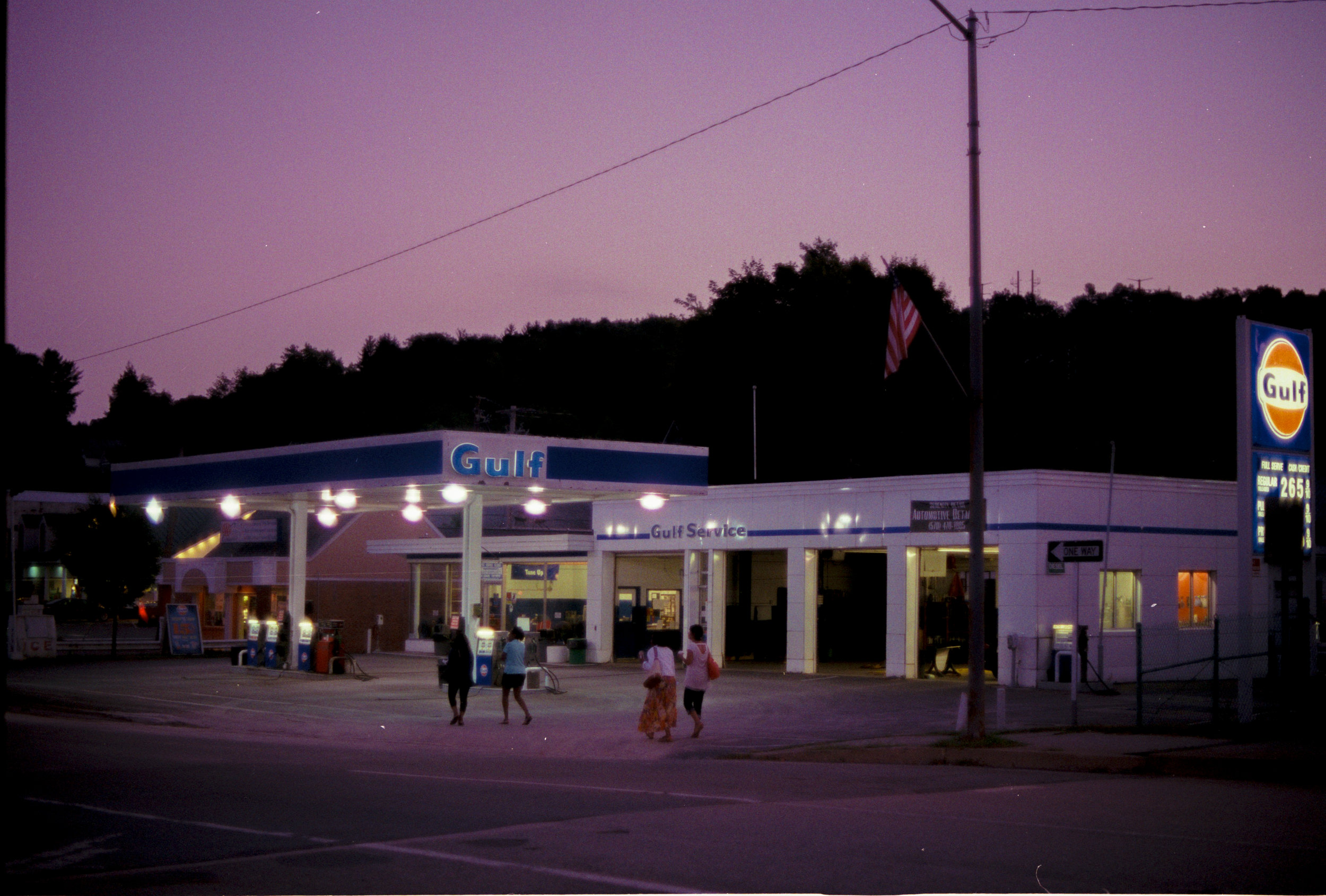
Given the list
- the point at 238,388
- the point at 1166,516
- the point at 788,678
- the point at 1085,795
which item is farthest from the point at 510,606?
the point at 238,388

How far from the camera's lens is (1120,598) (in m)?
31.6

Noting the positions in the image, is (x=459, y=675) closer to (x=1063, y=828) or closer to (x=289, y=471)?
(x=289, y=471)

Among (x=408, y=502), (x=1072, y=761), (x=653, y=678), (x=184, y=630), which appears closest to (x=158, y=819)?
(x=653, y=678)

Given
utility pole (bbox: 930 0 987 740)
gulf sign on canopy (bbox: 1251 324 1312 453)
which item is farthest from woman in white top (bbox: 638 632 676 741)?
gulf sign on canopy (bbox: 1251 324 1312 453)

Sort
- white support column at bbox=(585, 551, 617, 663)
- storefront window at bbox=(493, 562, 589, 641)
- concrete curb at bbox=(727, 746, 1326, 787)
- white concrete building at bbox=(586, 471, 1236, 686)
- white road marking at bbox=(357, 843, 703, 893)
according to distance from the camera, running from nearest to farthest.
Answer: white road marking at bbox=(357, 843, 703, 893), concrete curb at bbox=(727, 746, 1326, 787), white concrete building at bbox=(586, 471, 1236, 686), white support column at bbox=(585, 551, 617, 663), storefront window at bbox=(493, 562, 589, 641)

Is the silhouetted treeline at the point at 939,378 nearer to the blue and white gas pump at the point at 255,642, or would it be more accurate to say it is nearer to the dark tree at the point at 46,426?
the blue and white gas pump at the point at 255,642

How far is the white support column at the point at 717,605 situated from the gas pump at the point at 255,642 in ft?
38.4

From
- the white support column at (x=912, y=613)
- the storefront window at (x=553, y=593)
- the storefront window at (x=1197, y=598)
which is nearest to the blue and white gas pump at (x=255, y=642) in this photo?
the storefront window at (x=553, y=593)

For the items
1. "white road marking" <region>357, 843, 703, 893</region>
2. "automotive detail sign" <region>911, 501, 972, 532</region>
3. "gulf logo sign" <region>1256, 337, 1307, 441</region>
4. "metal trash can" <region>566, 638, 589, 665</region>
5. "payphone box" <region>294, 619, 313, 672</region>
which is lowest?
"metal trash can" <region>566, 638, 589, 665</region>

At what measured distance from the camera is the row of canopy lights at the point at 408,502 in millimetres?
27922

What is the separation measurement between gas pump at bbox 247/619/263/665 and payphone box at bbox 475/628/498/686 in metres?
7.97

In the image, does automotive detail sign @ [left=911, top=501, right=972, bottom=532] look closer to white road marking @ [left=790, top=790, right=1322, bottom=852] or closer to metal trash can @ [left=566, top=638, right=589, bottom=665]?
metal trash can @ [left=566, top=638, right=589, bottom=665]

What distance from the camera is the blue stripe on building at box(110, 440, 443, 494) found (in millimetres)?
25938

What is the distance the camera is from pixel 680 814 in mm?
11688
